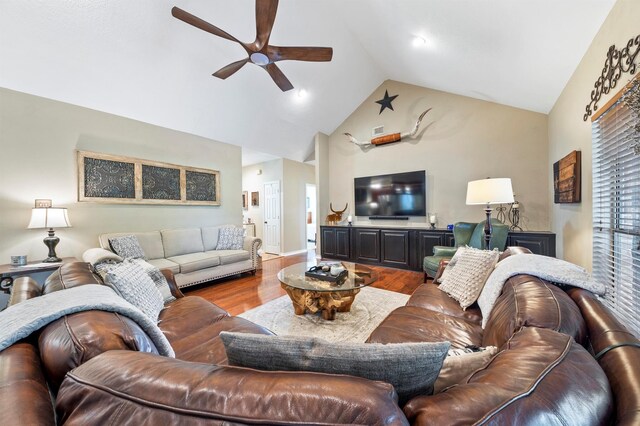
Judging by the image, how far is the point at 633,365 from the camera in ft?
2.14

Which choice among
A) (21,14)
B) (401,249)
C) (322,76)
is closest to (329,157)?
(322,76)

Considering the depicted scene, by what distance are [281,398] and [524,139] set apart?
15.5ft

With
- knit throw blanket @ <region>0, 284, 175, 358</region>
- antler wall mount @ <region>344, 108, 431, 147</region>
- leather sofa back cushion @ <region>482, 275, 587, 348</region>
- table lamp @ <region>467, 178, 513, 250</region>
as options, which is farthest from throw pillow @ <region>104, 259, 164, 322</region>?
antler wall mount @ <region>344, 108, 431, 147</region>

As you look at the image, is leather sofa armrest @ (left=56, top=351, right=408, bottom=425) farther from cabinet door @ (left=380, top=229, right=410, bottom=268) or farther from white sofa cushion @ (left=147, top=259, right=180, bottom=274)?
cabinet door @ (left=380, top=229, right=410, bottom=268)

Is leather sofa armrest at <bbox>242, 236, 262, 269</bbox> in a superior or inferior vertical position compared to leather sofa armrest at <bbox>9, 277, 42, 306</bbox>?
inferior

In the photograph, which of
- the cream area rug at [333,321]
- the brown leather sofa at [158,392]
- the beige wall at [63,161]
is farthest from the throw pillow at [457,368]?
the beige wall at [63,161]

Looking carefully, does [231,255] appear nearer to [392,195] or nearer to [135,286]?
[135,286]

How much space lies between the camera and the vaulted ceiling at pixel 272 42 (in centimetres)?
223

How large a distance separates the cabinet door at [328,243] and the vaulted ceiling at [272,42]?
8.60 feet

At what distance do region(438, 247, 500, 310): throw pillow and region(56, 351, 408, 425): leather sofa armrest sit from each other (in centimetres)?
156

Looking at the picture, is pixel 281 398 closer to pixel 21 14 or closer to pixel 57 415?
pixel 57 415

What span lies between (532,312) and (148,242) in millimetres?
4131

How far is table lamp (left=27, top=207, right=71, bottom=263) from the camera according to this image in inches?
103

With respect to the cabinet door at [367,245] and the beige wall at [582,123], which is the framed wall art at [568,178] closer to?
the beige wall at [582,123]
